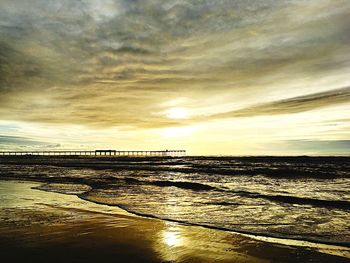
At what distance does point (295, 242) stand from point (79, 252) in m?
5.18

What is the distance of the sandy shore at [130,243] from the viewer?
620 centimetres

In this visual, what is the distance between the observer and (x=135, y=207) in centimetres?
1261

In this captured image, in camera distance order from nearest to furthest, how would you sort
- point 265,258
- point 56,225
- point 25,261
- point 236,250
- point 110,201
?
1. point 25,261
2. point 265,258
3. point 236,250
4. point 56,225
5. point 110,201

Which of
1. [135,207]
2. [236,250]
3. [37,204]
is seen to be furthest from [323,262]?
[37,204]

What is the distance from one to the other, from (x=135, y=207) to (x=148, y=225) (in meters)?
3.39

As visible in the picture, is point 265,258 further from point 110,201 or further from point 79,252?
point 110,201

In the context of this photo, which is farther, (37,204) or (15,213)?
(37,204)

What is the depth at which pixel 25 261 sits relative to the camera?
5766mm

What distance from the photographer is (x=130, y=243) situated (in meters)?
7.30

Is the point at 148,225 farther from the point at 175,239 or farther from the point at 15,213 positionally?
the point at 15,213

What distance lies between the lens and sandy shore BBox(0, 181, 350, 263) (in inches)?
244

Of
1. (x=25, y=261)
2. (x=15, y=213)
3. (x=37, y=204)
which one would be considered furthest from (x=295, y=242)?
(x=37, y=204)

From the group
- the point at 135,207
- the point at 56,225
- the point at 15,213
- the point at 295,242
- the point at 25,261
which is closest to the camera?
the point at 25,261

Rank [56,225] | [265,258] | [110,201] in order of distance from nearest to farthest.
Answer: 1. [265,258]
2. [56,225]
3. [110,201]
